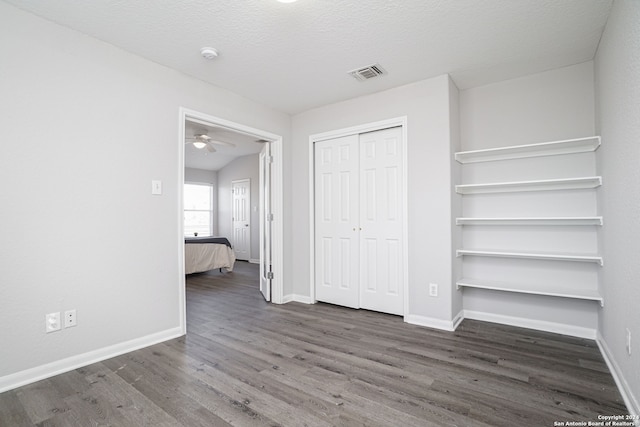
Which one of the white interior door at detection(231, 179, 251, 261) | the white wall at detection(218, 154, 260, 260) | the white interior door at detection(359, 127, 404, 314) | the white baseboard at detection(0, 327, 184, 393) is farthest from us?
the white interior door at detection(231, 179, 251, 261)

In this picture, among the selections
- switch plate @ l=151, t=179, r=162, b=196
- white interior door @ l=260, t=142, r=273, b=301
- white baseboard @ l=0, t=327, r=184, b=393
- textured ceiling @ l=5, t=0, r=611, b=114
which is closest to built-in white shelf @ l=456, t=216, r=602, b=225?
textured ceiling @ l=5, t=0, r=611, b=114

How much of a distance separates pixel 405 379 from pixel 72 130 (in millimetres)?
2916

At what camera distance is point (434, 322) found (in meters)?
3.07

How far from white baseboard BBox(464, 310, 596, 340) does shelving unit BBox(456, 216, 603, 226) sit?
0.93 meters

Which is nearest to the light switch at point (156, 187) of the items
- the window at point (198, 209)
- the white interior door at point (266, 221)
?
the white interior door at point (266, 221)

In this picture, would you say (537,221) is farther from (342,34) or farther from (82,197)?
(82,197)

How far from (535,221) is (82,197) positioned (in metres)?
3.86

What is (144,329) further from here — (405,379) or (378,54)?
(378,54)

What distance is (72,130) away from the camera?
7.45ft

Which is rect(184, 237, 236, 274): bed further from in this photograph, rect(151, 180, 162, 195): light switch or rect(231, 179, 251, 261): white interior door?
rect(151, 180, 162, 195): light switch

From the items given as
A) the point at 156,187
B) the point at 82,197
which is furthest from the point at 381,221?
the point at 82,197

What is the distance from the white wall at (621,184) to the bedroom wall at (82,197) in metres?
3.20

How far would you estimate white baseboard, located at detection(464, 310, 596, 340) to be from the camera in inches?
110

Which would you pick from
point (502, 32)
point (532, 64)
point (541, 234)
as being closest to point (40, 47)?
point (502, 32)
